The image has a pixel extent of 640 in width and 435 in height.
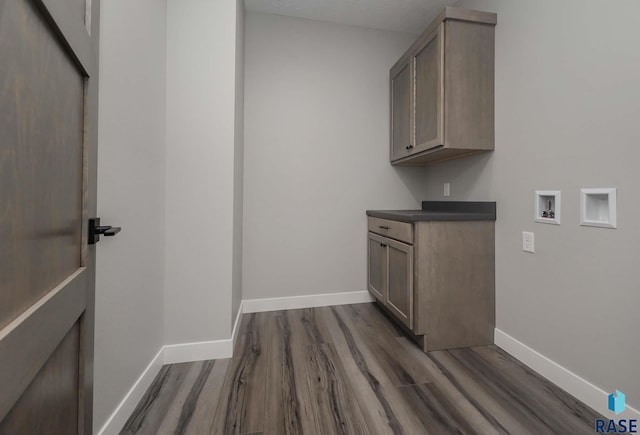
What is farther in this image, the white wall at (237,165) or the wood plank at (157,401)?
the white wall at (237,165)

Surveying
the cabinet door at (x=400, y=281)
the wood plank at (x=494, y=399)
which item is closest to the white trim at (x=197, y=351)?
the cabinet door at (x=400, y=281)

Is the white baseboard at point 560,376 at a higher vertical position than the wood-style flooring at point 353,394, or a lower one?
higher

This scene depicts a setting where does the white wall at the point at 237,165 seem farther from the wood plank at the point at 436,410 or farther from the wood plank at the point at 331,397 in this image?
the wood plank at the point at 436,410

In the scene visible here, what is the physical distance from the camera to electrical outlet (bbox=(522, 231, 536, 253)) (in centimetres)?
154

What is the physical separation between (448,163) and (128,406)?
2575mm

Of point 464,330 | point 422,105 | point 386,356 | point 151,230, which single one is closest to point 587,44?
point 422,105

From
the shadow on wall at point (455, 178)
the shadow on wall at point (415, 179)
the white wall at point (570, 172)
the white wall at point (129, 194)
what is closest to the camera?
the white wall at point (129, 194)

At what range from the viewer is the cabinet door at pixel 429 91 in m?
1.75

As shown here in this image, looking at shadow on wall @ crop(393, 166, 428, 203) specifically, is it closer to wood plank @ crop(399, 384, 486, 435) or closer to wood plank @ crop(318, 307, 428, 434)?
wood plank @ crop(318, 307, 428, 434)

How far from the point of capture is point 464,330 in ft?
5.73

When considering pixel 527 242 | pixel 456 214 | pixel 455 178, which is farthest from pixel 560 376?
pixel 455 178

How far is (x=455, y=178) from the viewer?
7.16 ft

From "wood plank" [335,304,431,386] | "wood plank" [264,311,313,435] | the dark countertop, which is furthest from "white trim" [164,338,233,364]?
the dark countertop

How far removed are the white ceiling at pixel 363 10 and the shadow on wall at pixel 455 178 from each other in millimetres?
1309
